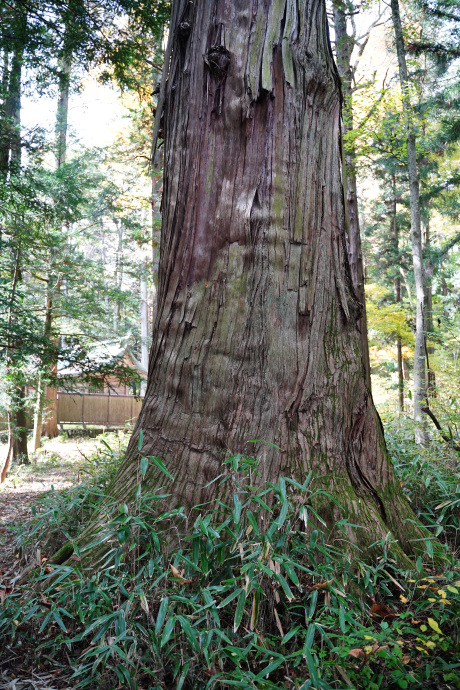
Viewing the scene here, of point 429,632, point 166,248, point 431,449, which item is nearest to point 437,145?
point 431,449

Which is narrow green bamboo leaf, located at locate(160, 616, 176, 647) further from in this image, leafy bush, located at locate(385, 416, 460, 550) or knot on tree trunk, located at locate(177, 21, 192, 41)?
knot on tree trunk, located at locate(177, 21, 192, 41)

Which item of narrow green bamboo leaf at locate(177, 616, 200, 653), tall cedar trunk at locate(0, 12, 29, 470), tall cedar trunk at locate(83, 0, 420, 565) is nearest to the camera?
narrow green bamboo leaf at locate(177, 616, 200, 653)

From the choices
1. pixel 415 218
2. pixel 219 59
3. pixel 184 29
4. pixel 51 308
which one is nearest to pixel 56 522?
pixel 219 59

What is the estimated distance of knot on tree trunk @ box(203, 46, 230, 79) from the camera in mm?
2480

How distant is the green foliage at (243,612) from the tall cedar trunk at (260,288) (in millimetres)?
259

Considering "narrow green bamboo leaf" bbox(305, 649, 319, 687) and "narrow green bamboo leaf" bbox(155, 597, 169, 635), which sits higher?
"narrow green bamboo leaf" bbox(155, 597, 169, 635)

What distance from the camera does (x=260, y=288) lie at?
2381 mm

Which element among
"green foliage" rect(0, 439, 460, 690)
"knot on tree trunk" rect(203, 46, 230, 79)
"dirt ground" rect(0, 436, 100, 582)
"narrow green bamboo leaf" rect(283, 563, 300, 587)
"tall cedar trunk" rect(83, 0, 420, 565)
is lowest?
"dirt ground" rect(0, 436, 100, 582)

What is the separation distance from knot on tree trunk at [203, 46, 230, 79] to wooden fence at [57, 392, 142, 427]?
1641 centimetres

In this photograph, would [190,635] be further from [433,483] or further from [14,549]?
[433,483]

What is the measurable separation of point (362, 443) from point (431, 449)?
61.7 inches

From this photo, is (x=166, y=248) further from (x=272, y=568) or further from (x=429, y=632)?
(x=429, y=632)

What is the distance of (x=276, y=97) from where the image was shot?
8.16ft

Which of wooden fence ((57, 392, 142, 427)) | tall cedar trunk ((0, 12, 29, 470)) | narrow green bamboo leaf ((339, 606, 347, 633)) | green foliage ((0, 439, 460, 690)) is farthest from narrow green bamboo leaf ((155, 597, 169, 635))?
wooden fence ((57, 392, 142, 427))
